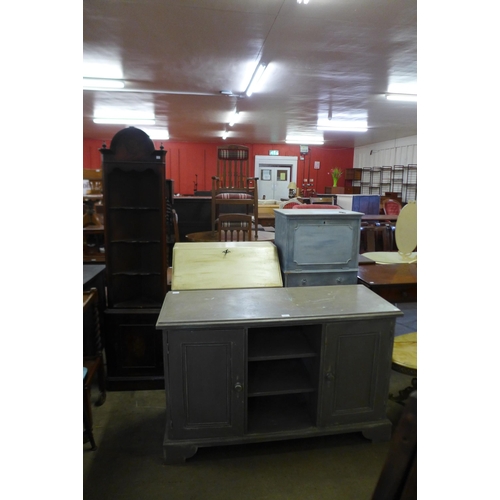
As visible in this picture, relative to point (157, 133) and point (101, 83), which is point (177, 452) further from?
point (157, 133)

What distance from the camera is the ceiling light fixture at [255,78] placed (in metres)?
4.35

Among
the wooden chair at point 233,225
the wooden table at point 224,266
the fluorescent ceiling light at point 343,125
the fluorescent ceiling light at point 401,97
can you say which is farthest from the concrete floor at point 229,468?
the fluorescent ceiling light at point 343,125

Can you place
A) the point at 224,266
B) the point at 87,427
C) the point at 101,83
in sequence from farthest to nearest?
the point at 101,83 < the point at 224,266 < the point at 87,427

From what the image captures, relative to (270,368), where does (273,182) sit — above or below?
above

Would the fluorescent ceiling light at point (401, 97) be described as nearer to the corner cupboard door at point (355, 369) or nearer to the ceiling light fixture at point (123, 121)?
the corner cupboard door at point (355, 369)

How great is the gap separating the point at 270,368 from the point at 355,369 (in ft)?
1.91

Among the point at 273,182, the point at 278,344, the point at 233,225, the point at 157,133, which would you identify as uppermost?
the point at 157,133

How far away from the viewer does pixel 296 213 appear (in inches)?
108

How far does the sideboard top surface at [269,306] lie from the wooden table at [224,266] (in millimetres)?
111

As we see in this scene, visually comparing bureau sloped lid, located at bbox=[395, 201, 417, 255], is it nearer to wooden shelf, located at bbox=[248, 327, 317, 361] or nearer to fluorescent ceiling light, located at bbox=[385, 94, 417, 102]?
wooden shelf, located at bbox=[248, 327, 317, 361]

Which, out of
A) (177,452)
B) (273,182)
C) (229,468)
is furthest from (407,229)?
(273,182)

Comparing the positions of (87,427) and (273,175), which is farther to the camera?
(273,175)

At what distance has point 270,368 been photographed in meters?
2.46
